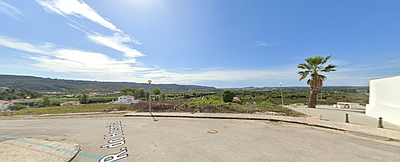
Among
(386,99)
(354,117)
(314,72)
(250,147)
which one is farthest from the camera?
(314,72)

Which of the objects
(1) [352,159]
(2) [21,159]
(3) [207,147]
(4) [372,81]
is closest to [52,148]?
(2) [21,159]

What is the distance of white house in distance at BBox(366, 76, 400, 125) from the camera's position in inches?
282

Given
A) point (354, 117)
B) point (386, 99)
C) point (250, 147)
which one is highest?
point (386, 99)

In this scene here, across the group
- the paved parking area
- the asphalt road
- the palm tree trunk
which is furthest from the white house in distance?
the palm tree trunk

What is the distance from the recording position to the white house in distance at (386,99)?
7.15 m

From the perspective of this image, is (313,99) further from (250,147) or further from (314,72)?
(250,147)

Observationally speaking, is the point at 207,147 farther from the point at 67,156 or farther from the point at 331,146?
the point at 67,156

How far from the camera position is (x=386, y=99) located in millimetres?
7977

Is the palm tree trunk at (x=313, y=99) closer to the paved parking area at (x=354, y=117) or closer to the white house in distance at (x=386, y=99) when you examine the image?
the paved parking area at (x=354, y=117)

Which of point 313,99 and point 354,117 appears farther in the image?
point 313,99

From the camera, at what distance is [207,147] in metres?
4.59

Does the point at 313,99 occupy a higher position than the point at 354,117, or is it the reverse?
the point at 313,99

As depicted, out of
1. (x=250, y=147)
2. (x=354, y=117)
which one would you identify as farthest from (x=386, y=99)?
(x=250, y=147)

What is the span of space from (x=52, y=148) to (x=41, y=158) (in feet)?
3.23
